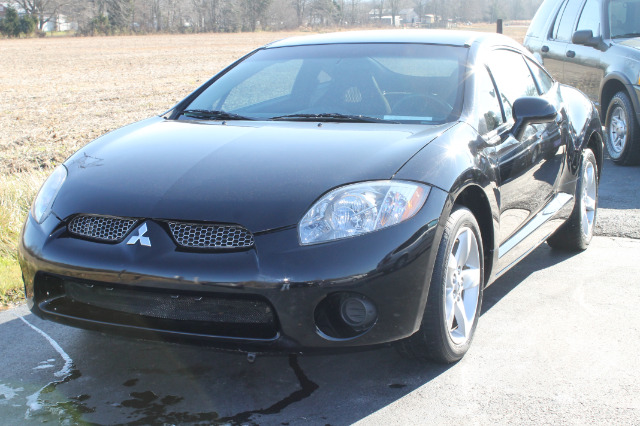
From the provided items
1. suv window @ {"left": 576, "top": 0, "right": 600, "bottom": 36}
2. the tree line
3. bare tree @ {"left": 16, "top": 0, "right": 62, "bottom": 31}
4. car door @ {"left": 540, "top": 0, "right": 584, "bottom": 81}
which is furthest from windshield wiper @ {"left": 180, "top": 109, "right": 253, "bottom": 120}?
bare tree @ {"left": 16, "top": 0, "right": 62, "bottom": 31}

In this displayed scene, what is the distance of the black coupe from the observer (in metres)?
2.89

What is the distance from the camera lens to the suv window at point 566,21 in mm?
9266

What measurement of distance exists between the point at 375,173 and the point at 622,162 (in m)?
6.03

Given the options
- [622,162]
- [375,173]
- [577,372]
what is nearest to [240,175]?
[375,173]

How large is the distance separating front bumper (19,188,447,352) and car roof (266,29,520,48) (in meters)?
1.58

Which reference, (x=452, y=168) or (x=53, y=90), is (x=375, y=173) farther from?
(x=53, y=90)

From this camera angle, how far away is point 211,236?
2959 millimetres

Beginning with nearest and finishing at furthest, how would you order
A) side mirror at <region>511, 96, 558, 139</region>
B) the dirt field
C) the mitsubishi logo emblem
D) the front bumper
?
the front bumper, the mitsubishi logo emblem, side mirror at <region>511, 96, 558, 139</region>, the dirt field

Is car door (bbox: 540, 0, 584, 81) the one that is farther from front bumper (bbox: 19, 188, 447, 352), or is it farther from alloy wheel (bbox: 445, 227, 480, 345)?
front bumper (bbox: 19, 188, 447, 352)

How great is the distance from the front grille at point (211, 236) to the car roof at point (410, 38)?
1966 millimetres

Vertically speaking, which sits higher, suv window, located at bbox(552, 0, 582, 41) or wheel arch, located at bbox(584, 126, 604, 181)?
suv window, located at bbox(552, 0, 582, 41)

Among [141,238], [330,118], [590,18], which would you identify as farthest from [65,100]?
[141,238]

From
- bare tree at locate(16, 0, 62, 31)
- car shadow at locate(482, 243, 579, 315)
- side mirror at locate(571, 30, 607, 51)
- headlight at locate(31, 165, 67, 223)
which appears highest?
bare tree at locate(16, 0, 62, 31)

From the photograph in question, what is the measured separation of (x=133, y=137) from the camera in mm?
3887
